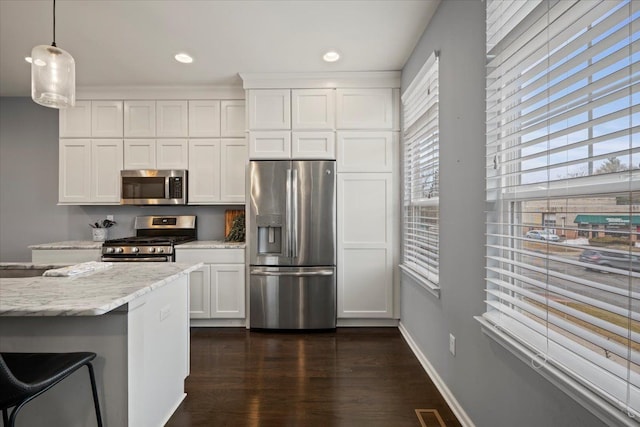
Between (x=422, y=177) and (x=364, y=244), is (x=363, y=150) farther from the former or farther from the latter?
(x=364, y=244)

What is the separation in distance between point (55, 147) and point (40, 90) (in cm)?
299

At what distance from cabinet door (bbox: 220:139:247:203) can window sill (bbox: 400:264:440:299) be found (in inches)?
77.8

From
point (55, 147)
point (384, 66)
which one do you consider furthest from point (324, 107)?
point (55, 147)

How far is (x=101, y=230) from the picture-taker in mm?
3926

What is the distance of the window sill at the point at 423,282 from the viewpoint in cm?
224

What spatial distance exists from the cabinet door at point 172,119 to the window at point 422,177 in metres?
2.45

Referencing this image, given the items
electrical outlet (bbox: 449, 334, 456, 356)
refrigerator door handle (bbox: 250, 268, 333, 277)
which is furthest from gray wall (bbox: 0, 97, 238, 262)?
electrical outlet (bbox: 449, 334, 456, 356)

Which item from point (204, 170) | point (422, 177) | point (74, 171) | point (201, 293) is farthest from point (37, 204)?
point (422, 177)

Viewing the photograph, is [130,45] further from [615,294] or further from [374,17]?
[615,294]

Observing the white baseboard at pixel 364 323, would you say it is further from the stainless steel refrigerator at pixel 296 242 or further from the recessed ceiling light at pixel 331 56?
the recessed ceiling light at pixel 331 56

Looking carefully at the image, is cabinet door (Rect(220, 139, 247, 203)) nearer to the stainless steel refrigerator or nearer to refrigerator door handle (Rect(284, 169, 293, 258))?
the stainless steel refrigerator

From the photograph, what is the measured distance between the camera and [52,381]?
1.17 m

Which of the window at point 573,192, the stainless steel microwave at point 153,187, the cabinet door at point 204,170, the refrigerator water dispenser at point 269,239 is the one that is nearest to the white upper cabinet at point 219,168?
the cabinet door at point 204,170

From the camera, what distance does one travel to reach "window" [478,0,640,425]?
34.4 inches
